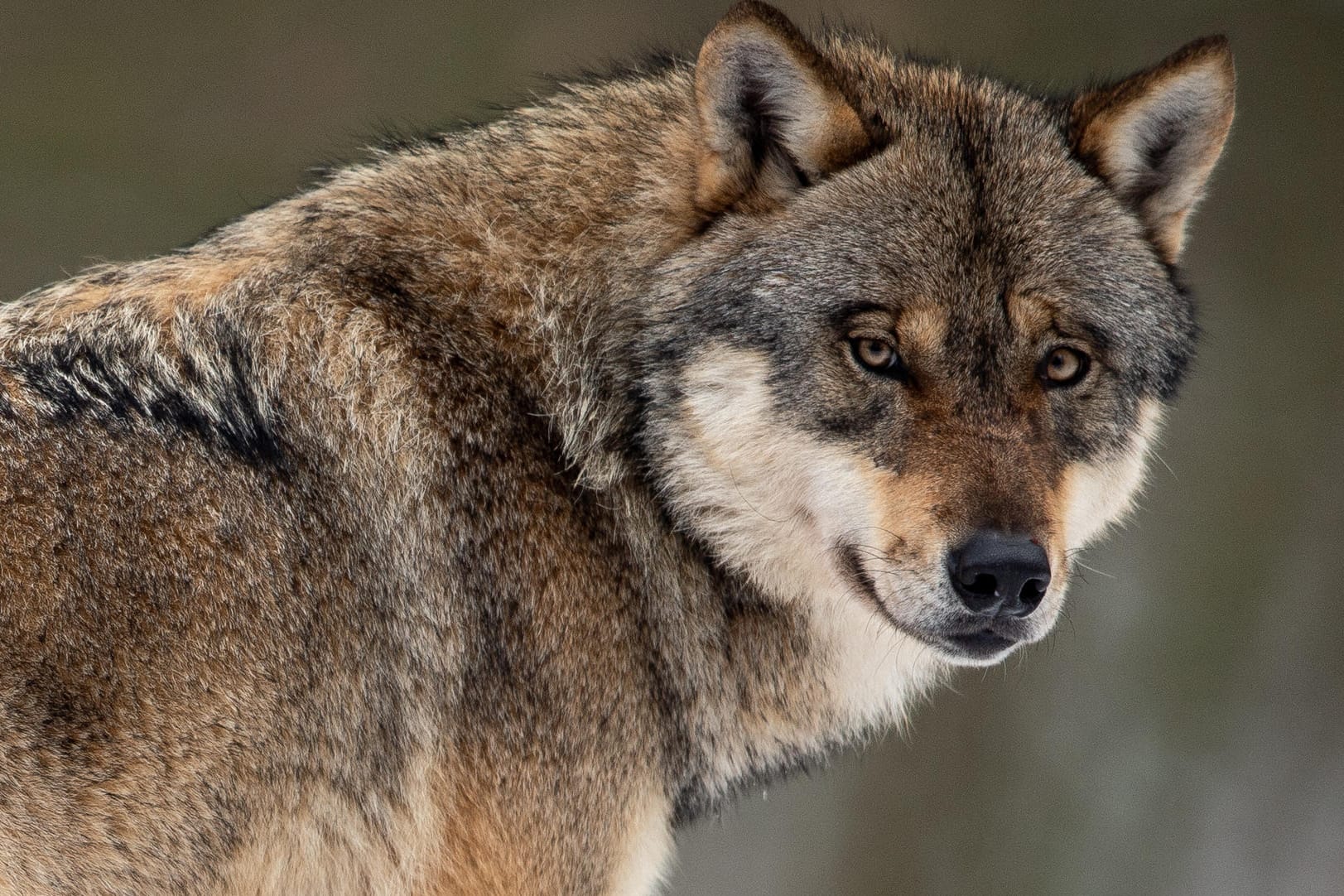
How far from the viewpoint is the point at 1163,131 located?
3.23 m

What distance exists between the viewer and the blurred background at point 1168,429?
25.3ft

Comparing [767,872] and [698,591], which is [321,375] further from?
[767,872]

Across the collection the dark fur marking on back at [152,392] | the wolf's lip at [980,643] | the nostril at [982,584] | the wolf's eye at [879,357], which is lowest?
the wolf's lip at [980,643]

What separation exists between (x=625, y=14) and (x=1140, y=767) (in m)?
5.62

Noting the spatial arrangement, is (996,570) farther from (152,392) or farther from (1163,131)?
(152,392)

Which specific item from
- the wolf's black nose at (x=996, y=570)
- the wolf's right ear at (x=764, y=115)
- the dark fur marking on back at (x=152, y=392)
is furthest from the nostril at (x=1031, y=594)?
the dark fur marking on back at (x=152, y=392)

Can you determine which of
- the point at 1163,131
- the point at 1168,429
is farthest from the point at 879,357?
the point at 1168,429

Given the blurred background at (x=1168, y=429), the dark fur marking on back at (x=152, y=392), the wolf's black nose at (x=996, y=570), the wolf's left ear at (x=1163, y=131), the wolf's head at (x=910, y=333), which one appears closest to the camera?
the dark fur marking on back at (x=152, y=392)

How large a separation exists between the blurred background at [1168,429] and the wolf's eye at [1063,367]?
16.2 feet

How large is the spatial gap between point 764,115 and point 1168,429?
5.75 metres

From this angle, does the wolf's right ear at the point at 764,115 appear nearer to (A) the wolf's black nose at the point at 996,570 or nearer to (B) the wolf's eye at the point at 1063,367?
(B) the wolf's eye at the point at 1063,367

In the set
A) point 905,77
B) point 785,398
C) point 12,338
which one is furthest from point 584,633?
point 905,77

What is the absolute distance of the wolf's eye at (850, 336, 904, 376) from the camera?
2893 mm

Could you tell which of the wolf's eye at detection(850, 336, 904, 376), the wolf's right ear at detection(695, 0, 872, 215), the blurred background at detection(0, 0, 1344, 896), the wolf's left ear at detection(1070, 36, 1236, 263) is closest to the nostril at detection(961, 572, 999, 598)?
the wolf's eye at detection(850, 336, 904, 376)
